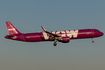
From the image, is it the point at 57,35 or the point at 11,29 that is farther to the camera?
the point at 11,29

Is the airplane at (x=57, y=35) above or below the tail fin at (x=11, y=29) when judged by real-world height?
below

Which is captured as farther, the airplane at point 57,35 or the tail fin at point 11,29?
the tail fin at point 11,29

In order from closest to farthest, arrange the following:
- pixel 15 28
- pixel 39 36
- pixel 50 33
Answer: pixel 50 33 < pixel 39 36 < pixel 15 28

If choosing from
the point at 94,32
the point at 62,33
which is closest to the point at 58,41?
the point at 62,33

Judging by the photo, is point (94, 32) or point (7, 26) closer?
point (94, 32)

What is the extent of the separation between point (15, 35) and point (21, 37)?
8.22ft

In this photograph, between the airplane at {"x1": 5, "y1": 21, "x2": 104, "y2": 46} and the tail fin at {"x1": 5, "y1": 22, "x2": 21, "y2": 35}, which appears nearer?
the airplane at {"x1": 5, "y1": 21, "x2": 104, "y2": 46}

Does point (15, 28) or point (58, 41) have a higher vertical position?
point (15, 28)

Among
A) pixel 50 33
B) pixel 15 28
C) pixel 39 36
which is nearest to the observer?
pixel 50 33

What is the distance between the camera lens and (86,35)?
6925cm

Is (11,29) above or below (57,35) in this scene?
above

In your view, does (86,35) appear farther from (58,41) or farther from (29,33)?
(29,33)

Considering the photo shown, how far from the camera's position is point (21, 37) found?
237ft

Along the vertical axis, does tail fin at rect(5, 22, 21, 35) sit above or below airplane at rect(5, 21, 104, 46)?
above
